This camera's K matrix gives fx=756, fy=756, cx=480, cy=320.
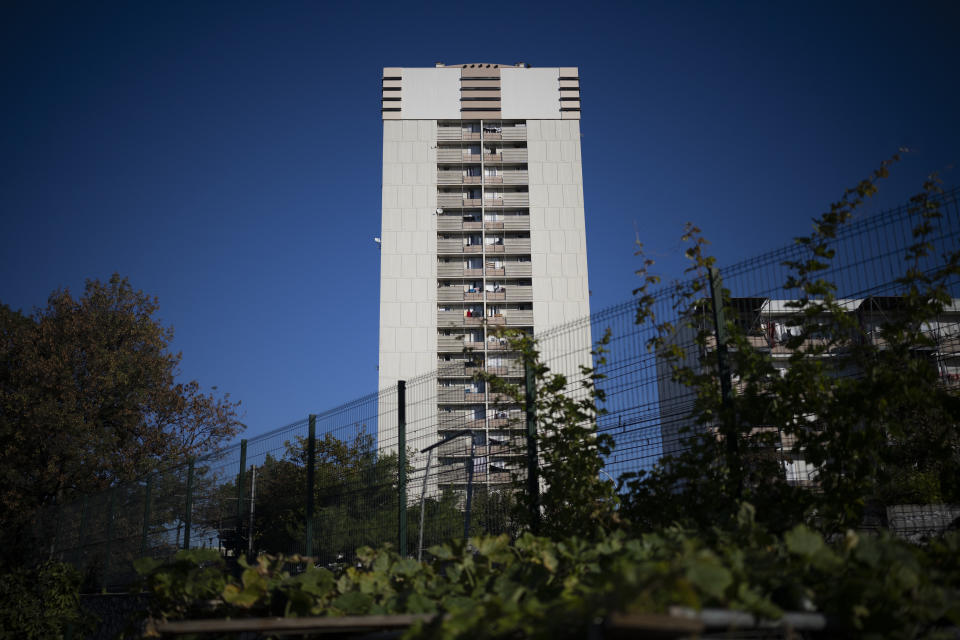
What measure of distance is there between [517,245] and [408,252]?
7.44 meters

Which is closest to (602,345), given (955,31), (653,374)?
(653,374)

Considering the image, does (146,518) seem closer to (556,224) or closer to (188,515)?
(188,515)

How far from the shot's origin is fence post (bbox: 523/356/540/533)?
5375mm

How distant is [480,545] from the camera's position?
356 cm

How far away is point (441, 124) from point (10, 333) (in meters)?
35.5

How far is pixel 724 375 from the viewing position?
4.41 m

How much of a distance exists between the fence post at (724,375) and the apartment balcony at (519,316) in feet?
149

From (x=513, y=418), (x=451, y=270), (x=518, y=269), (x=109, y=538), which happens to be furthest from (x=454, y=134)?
(x=513, y=418)

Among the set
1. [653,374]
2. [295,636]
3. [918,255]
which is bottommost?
[295,636]

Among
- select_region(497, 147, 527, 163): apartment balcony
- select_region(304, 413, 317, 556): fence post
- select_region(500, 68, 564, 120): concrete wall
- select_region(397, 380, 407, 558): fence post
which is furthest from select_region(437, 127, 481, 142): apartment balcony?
select_region(397, 380, 407, 558): fence post

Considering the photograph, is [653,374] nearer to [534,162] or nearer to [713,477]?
[713,477]

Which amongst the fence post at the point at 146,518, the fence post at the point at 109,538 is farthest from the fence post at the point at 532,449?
the fence post at the point at 109,538

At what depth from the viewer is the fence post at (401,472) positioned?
6469 millimetres

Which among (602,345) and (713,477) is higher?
(602,345)
